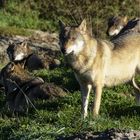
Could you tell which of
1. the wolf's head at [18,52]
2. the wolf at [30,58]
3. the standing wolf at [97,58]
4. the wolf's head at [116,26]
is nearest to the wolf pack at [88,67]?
the standing wolf at [97,58]

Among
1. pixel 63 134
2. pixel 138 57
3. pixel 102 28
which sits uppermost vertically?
pixel 102 28

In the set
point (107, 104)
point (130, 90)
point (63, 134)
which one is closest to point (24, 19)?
point (130, 90)

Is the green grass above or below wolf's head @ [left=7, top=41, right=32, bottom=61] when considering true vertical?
below

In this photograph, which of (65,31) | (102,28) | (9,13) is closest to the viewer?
(65,31)

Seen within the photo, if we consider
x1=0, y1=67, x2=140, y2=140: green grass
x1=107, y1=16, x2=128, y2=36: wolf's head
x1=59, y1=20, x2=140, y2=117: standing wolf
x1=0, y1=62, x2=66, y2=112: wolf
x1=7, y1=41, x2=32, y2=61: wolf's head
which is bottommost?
x1=0, y1=67, x2=140, y2=140: green grass

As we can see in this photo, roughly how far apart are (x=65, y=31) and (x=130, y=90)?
2991 mm

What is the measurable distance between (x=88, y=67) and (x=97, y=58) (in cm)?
27

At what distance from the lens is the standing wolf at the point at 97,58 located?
10.1 m

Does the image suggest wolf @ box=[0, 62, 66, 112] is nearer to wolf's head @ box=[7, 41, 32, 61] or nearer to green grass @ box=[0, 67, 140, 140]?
green grass @ box=[0, 67, 140, 140]

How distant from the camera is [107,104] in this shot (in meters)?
10.9

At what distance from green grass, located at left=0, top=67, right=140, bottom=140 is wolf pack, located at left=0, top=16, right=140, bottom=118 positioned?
0.28 m

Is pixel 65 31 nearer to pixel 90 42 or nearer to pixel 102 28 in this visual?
pixel 90 42

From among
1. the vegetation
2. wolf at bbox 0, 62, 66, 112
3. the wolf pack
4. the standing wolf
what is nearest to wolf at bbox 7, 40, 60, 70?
the vegetation

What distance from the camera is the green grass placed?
26.4ft
